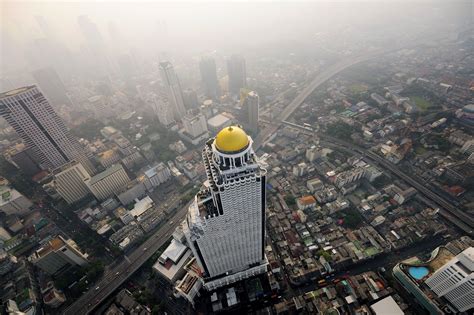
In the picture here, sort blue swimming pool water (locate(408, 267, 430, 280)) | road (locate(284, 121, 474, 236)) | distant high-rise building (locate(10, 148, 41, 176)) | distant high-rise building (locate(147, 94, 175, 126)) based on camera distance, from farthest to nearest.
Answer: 1. distant high-rise building (locate(147, 94, 175, 126))
2. distant high-rise building (locate(10, 148, 41, 176))
3. road (locate(284, 121, 474, 236))
4. blue swimming pool water (locate(408, 267, 430, 280))

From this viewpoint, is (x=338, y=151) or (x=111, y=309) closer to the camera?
(x=111, y=309)

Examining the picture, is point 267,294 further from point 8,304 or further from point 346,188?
point 8,304

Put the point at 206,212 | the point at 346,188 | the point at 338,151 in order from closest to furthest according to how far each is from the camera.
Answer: the point at 206,212, the point at 346,188, the point at 338,151

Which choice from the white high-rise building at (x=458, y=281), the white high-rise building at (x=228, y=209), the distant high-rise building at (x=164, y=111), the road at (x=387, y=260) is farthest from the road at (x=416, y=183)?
the distant high-rise building at (x=164, y=111)

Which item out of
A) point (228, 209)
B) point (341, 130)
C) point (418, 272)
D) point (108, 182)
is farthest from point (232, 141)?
point (341, 130)

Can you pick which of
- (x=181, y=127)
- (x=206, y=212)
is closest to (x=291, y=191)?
(x=206, y=212)

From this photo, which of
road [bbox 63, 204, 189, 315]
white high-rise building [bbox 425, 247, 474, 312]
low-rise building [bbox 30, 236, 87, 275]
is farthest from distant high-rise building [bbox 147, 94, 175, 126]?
white high-rise building [bbox 425, 247, 474, 312]

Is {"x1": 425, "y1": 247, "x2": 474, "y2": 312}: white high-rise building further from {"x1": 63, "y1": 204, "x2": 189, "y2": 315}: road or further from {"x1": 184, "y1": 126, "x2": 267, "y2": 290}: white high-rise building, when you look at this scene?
{"x1": 63, "y1": 204, "x2": 189, "y2": 315}: road
